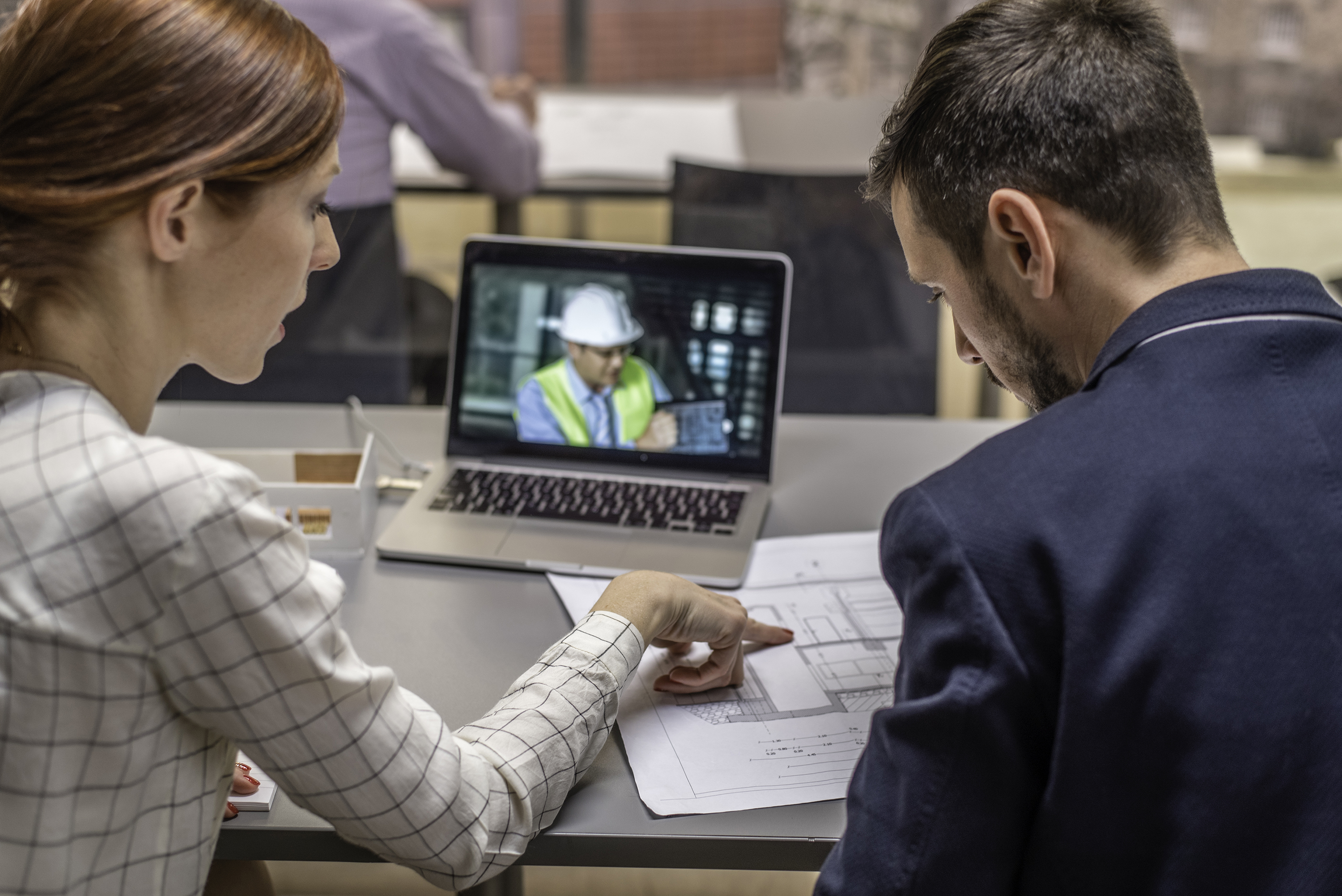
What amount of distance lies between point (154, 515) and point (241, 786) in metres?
0.27

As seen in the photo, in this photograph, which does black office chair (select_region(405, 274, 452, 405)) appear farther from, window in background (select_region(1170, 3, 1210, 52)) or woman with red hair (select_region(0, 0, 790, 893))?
window in background (select_region(1170, 3, 1210, 52))

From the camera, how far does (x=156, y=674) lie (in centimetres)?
61

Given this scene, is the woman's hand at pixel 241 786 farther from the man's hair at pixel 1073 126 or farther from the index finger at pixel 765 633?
the man's hair at pixel 1073 126

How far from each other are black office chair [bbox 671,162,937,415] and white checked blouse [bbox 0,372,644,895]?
118 cm

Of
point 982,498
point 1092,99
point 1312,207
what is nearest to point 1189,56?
point 1312,207

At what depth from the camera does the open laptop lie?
122 centimetres

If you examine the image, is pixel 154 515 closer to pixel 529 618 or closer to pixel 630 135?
pixel 529 618

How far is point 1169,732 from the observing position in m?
0.59

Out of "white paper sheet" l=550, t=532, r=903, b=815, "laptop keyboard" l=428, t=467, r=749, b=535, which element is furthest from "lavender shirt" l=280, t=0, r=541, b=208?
"white paper sheet" l=550, t=532, r=903, b=815

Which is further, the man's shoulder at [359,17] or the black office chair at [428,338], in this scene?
the black office chair at [428,338]

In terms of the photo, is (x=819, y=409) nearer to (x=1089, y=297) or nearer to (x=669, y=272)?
(x=669, y=272)

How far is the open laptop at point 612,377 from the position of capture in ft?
3.99

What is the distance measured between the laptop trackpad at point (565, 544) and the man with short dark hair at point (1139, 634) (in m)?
0.46

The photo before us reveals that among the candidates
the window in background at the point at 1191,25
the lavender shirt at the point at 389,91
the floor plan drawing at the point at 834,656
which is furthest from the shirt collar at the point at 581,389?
the window in background at the point at 1191,25
